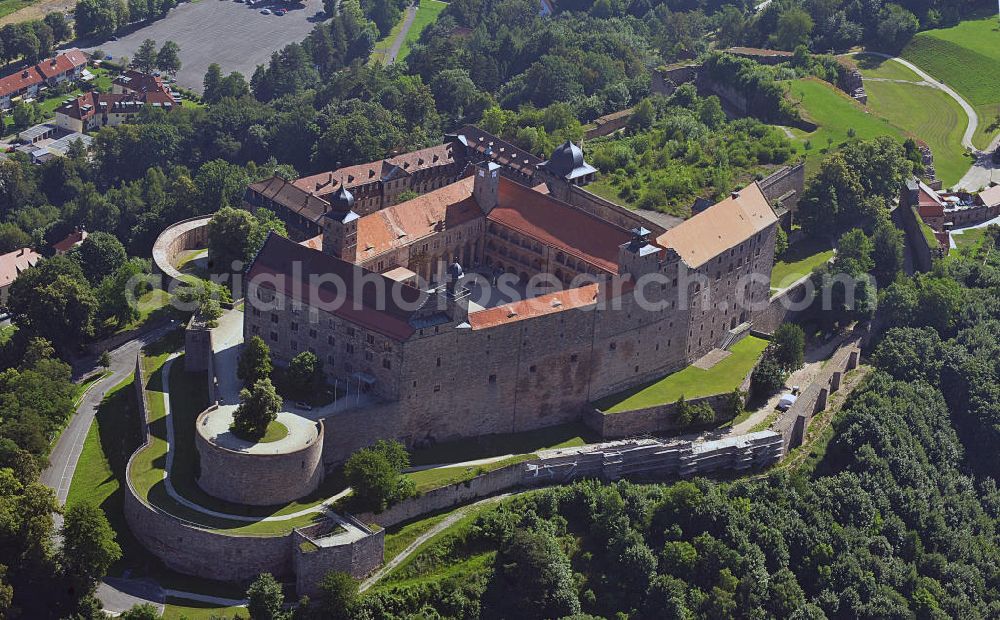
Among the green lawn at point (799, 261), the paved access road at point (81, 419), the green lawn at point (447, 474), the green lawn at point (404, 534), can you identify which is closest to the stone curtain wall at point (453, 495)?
the green lawn at point (447, 474)

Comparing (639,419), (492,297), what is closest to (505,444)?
(639,419)

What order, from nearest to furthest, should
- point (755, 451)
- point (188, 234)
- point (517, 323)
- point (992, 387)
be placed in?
1. point (517, 323)
2. point (755, 451)
3. point (992, 387)
4. point (188, 234)

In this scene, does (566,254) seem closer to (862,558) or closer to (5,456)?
(862,558)

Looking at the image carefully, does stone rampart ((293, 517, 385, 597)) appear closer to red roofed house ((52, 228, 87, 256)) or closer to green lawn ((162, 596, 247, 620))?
green lawn ((162, 596, 247, 620))

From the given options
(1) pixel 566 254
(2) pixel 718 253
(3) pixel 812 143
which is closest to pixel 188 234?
(1) pixel 566 254

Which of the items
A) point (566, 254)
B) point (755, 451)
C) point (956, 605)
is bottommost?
point (956, 605)

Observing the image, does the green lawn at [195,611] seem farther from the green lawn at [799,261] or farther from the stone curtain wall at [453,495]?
the green lawn at [799,261]
